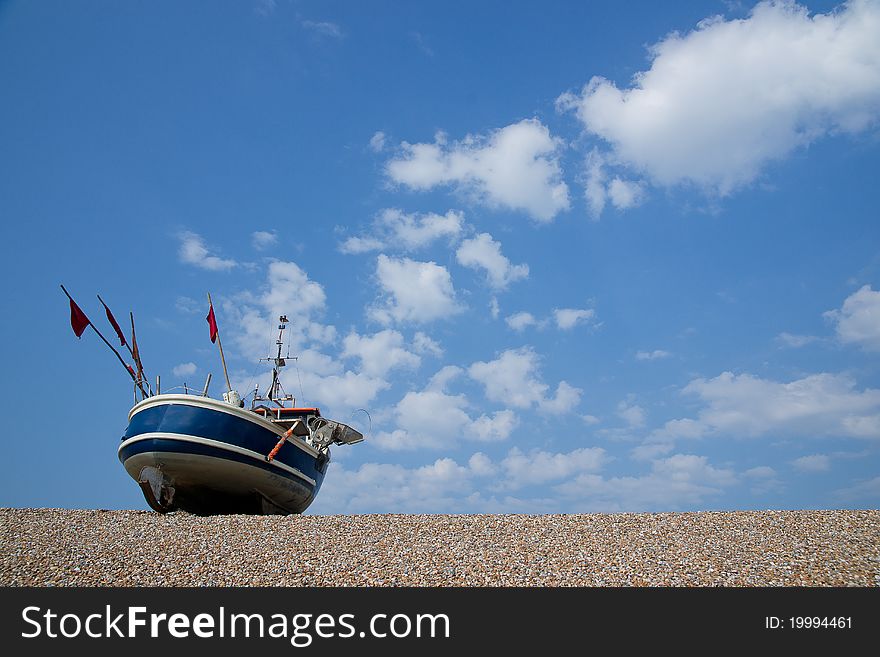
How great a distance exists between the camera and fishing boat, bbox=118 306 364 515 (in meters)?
19.2

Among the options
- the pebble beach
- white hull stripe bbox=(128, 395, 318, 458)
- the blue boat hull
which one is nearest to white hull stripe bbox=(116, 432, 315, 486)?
the blue boat hull

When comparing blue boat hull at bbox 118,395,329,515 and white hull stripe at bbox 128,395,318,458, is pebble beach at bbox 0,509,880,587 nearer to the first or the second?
blue boat hull at bbox 118,395,329,515

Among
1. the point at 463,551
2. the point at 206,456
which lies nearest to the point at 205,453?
the point at 206,456

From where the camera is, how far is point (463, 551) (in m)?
11.4

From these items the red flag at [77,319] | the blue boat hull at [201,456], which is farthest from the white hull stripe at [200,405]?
the red flag at [77,319]

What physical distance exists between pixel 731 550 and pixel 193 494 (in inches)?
673

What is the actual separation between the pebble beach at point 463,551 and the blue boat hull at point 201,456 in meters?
3.74

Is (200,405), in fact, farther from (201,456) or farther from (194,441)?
(201,456)

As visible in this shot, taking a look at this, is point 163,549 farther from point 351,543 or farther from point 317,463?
point 317,463

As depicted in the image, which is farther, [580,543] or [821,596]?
[580,543]

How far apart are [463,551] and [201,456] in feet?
37.4

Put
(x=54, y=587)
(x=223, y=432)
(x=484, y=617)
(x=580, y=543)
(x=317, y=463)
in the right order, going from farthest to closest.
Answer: (x=317, y=463) → (x=223, y=432) → (x=580, y=543) → (x=54, y=587) → (x=484, y=617)

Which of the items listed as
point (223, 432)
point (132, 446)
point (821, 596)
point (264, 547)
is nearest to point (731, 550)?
point (821, 596)

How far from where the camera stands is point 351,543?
490 inches
